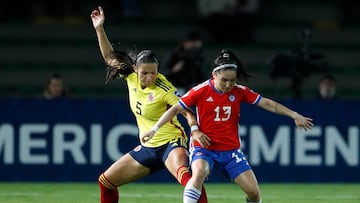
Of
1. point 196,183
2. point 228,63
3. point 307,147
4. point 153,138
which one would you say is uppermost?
point 228,63

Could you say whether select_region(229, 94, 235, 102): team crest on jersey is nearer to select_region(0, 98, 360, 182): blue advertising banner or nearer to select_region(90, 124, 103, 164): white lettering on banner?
select_region(0, 98, 360, 182): blue advertising banner

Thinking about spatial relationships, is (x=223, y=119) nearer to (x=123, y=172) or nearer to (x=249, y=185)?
(x=249, y=185)

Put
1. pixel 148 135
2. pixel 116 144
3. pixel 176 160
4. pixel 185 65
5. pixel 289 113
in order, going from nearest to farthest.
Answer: pixel 148 135 → pixel 289 113 → pixel 176 160 → pixel 116 144 → pixel 185 65

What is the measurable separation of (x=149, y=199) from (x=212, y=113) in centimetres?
307

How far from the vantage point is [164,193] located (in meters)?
13.6

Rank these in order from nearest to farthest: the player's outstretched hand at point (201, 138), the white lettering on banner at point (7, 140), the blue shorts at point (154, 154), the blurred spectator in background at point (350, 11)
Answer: the player's outstretched hand at point (201, 138) < the blue shorts at point (154, 154) < the white lettering on banner at point (7, 140) < the blurred spectator in background at point (350, 11)

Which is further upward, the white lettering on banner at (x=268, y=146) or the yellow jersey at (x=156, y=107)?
the yellow jersey at (x=156, y=107)

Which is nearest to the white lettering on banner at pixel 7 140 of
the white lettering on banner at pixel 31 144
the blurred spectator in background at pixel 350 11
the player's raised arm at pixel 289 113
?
the white lettering on banner at pixel 31 144

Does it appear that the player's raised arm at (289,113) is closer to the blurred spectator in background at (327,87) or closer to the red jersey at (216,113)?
the red jersey at (216,113)

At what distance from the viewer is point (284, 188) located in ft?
47.2

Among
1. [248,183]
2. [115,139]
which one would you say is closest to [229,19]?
[115,139]

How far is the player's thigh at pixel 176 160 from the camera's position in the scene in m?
9.91

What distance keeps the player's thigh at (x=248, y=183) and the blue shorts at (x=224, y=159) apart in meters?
0.06

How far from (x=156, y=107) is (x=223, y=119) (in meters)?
0.66
